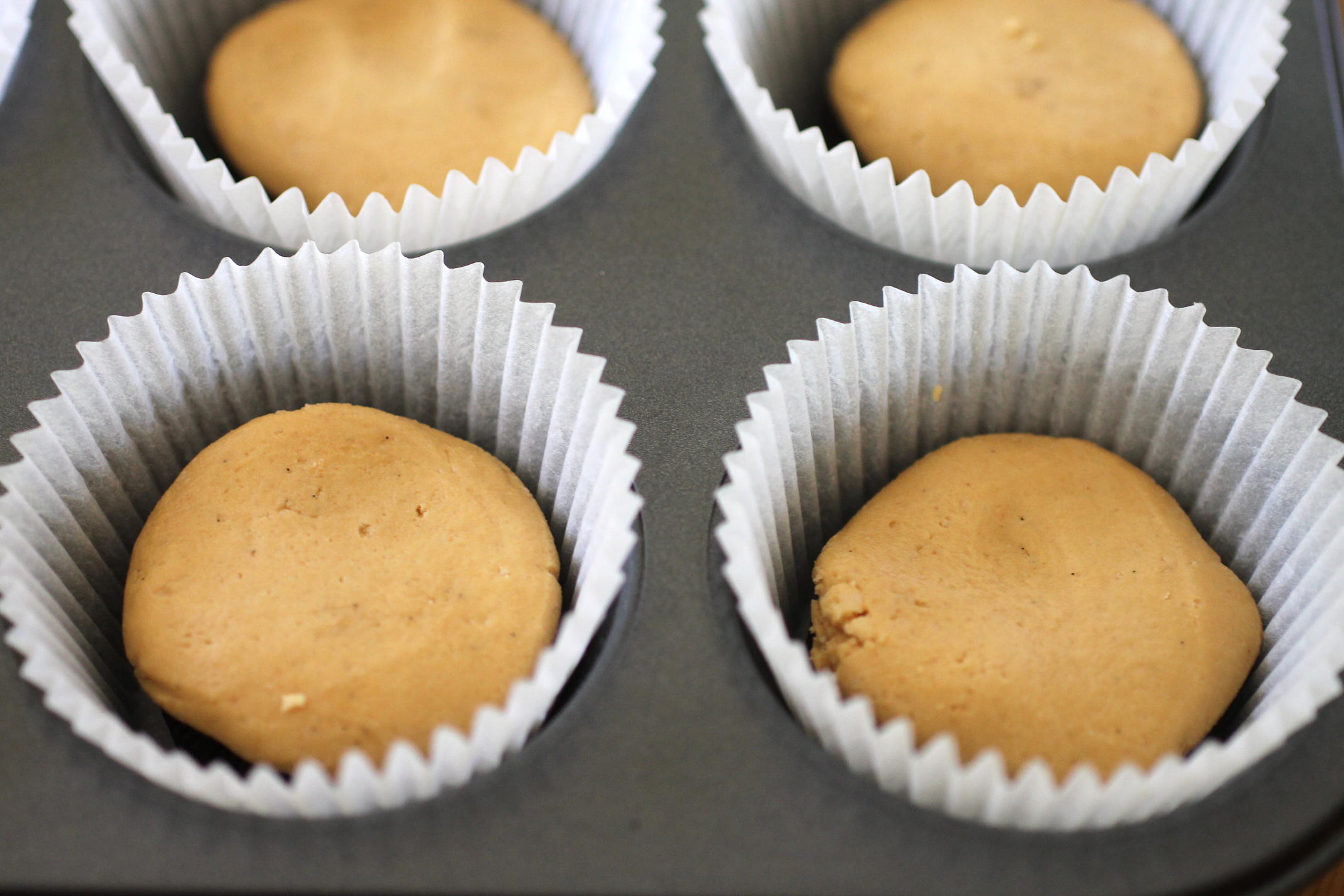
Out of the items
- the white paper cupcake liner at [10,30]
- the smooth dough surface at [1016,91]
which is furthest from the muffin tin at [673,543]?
the smooth dough surface at [1016,91]

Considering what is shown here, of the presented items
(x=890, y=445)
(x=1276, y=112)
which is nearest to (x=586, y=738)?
(x=890, y=445)

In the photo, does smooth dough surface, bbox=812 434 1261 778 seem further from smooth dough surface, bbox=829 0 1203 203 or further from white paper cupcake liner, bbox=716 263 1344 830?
smooth dough surface, bbox=829 0 1203 203

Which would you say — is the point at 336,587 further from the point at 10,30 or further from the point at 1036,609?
the point at 10,30

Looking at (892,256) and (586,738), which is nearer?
(586,738)

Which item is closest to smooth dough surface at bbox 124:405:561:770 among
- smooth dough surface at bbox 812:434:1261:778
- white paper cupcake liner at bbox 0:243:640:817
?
white paper cupcake liner at bbox 0:243:640:817

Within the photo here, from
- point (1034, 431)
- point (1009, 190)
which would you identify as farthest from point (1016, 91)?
point (1034, 431)

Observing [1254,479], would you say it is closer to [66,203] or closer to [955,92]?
[955,92]
